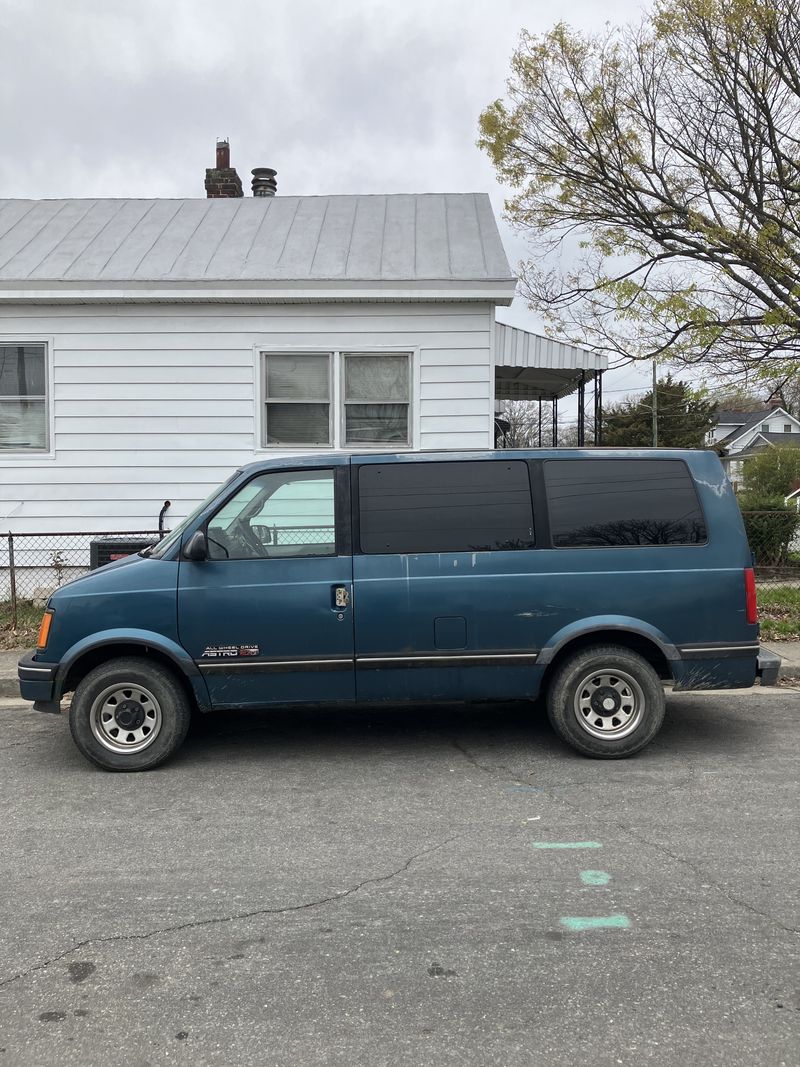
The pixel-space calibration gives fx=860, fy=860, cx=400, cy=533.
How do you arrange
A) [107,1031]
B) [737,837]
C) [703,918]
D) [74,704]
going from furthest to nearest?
[74,704] → [737,837] → [703,918] → [107,1031]

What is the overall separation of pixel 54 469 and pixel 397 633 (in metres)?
6.79

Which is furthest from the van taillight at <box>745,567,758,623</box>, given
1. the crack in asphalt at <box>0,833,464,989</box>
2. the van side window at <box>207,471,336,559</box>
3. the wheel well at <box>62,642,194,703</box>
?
the wheel well at <box>62,642,194,703</box>

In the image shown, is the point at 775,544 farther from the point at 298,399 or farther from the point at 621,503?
the point at 621,503

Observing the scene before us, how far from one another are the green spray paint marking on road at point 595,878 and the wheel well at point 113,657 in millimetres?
2712

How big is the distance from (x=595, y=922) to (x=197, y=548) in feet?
9.89

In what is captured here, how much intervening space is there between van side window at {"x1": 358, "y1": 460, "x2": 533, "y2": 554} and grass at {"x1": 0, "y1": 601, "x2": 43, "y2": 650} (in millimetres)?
4829

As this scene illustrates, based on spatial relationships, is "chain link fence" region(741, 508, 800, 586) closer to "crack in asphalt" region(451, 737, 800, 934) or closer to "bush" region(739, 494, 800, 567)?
"bush" region(739, 494, 800, 567)

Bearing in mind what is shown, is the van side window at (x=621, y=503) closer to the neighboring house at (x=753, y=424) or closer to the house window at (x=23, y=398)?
the house window at (x=23, y=398)

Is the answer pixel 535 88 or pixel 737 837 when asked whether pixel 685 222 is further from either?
pixel 737 837

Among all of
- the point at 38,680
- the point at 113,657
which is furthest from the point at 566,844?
the point at 38,680

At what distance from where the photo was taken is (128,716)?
5.22 metres

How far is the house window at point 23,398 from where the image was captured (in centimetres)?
1045

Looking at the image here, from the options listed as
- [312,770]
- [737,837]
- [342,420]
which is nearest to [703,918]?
[737,837]

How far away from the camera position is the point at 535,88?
40.8 feet
